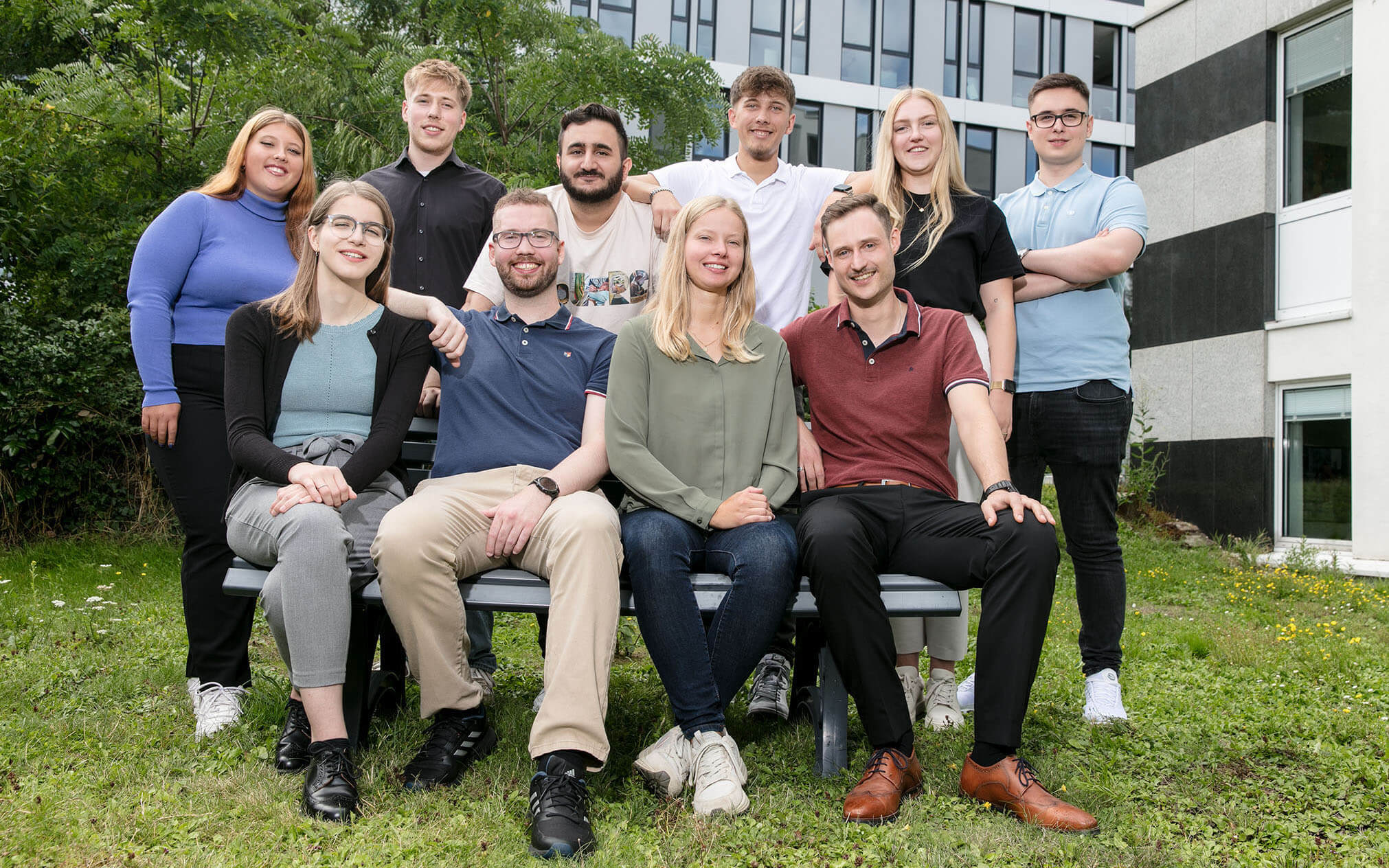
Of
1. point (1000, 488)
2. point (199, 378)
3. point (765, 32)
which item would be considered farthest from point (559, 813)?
point (765, 32)

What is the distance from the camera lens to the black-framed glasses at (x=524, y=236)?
369 cm

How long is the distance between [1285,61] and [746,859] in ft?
40.2

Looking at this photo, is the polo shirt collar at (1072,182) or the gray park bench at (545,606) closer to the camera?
the gray park bench at (545,606)

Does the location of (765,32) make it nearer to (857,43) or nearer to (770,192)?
(857,43)

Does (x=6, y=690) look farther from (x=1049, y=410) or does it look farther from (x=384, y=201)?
(x=1049, y=410)

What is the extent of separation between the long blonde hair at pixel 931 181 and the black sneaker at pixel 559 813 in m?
2.20

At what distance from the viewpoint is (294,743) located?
3.28 m

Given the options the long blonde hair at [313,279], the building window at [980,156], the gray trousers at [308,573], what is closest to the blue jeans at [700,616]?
the gray trousers at [308,573]

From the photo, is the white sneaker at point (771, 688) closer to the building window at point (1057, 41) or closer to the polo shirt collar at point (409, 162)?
the polo shirt collar at point (409, 162)

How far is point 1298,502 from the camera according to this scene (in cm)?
1103

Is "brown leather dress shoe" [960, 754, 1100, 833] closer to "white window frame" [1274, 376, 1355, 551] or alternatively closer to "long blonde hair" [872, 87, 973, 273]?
"long blonde hair" [872, 87, 973, 273]

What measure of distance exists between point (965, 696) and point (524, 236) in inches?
98.9

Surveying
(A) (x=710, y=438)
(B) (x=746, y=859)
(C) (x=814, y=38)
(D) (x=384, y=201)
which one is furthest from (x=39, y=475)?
(C) (x=814, y=38)

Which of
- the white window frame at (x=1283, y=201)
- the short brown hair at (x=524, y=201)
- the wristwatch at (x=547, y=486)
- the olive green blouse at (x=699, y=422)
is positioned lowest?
the wristwatch at (x=547, y=486)
